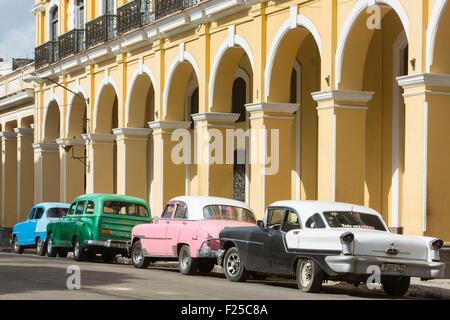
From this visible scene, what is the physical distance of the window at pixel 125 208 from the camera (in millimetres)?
26172

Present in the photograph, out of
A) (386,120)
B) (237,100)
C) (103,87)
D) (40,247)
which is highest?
(103,87)

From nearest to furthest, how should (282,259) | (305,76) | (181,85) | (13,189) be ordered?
1. (282,259)
2. (305,76)
3. (181,85)
4. (13,189)

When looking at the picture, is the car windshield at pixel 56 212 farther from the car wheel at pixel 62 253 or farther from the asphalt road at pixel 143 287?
the asphalt road at pixel 143 287

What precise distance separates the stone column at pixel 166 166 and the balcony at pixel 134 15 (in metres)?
3.35

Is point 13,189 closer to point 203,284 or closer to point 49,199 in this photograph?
point 49,199

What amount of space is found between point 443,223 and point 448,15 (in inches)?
153

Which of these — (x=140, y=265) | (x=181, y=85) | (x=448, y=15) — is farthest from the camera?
(x=181, y=85)

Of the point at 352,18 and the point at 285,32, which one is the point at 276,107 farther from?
the point at 352,18

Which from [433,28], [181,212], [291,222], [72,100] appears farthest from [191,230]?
[72,100]

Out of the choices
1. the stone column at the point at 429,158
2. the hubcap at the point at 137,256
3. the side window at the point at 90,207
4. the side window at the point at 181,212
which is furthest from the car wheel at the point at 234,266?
the side window at the point at 90,207

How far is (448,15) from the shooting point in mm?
20047

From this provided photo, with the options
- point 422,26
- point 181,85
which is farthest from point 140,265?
point 181,85

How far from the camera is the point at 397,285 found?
17156 mm

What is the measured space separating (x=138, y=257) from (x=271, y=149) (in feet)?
16.1
